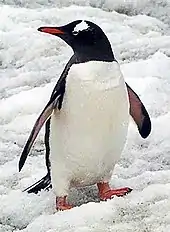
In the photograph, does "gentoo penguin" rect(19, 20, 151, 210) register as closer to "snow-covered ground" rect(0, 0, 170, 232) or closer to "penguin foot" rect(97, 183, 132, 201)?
"penguin foot" rect(97, 183, 132, 201)

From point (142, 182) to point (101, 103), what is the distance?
0.49 meters

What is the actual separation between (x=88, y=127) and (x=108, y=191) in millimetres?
308

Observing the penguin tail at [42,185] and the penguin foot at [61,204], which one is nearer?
the penguin foot at [61,204]

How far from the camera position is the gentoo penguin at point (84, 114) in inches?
106

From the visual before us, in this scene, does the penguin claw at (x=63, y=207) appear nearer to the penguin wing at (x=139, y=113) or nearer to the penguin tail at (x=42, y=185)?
the penguin tail at (x=42, y=185)

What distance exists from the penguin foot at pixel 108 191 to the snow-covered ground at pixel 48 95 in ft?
0.10

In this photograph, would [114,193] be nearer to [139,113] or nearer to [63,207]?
[63,207]

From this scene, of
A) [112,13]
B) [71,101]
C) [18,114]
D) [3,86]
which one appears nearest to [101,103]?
[71,101]

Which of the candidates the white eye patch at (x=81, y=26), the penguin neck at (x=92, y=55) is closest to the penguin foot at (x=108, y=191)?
the penguin neck at (x=92, y=55)

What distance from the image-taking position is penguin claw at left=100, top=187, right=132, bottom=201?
286cm

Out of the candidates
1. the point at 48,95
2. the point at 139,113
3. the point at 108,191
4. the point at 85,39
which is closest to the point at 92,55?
the point at 85,39

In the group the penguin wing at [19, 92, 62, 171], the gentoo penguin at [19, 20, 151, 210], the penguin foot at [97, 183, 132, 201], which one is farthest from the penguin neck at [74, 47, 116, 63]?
the penguin foot at [97, 183, 132, 201]

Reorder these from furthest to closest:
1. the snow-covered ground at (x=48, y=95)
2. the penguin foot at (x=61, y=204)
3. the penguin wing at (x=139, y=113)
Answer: the penguin wing at (x=139, y=113) < the penguin foot at (x=61, y=204) < the snow-covered ground at (x=48, y=95)

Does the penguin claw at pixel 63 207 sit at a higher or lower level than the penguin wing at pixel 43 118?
lower
